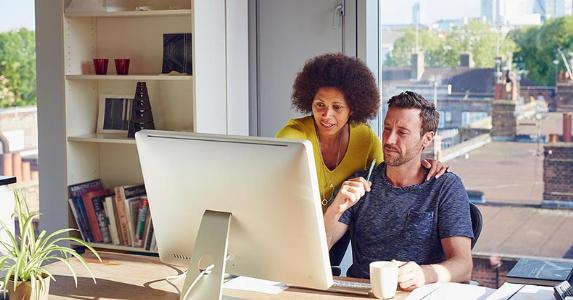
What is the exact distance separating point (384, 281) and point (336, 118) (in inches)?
42.4

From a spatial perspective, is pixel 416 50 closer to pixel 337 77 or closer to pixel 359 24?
pixel 359 24

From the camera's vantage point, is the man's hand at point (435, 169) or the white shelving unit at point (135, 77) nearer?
the man's hand at point (435, 169)

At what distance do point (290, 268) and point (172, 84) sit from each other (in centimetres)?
214

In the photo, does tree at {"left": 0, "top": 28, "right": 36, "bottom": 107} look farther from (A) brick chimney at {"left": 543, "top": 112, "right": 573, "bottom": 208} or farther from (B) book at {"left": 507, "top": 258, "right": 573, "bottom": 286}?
(B) book at {"left": 507, "top": 258, "right": 573, "bottom": 286}

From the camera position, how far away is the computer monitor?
2172 millimetres

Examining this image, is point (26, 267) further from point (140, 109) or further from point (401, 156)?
point (140, 109)

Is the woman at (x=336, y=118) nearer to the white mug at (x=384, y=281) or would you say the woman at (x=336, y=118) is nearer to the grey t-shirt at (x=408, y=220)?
the grey t-shirt at (x=408, y=220)

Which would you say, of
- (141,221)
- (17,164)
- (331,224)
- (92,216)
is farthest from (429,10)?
(17,164)

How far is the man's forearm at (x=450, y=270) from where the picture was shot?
8.59ft

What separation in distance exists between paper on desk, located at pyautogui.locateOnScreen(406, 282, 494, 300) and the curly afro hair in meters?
1.03

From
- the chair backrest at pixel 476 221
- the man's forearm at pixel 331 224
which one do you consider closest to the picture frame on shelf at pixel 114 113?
the man's forearm at pixel 331 224

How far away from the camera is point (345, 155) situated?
3408 mm

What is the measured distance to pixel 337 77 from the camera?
340 centimetres

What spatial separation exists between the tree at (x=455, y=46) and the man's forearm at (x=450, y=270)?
5.28 ft
